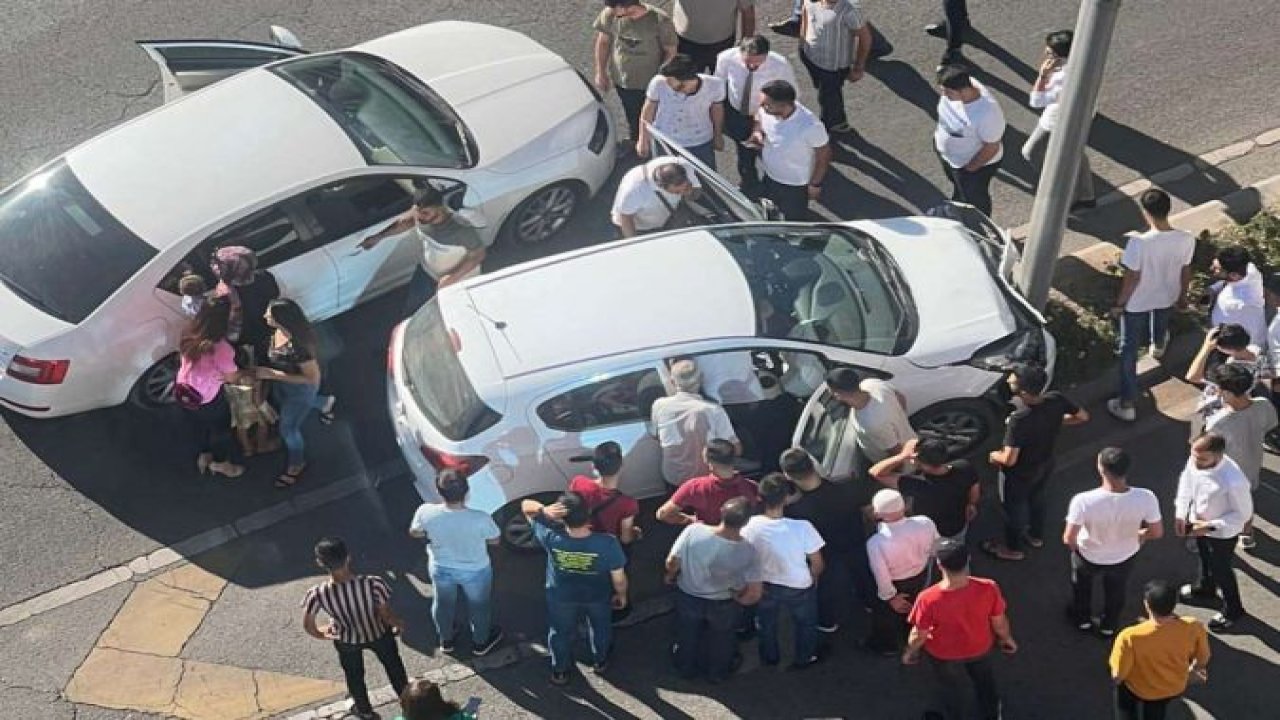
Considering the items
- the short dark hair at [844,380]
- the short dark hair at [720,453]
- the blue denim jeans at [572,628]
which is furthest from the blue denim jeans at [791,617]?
the short dark hair at [844,380]

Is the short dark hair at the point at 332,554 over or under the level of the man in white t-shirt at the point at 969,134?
under

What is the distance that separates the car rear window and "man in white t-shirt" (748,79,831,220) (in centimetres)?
298

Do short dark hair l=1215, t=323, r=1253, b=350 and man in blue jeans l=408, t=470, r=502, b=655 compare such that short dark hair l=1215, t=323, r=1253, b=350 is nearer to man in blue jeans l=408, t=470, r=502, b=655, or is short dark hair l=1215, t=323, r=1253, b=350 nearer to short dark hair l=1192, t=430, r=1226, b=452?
short dark hair l=1192, t=430, r=1226, b=452

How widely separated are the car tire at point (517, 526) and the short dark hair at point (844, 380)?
1.87 m

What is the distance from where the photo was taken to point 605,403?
388 inches

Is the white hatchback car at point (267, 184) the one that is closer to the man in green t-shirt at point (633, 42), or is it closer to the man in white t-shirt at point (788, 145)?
the man in green t-shirt at point (633, 42)

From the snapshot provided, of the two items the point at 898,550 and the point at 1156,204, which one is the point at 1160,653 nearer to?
the point at 898,550

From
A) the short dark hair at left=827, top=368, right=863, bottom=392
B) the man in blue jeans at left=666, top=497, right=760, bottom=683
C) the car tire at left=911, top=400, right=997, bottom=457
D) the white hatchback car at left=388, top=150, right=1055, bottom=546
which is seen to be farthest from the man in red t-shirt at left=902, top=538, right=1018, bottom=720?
the car tire at left=911, top=400, right=997, bottom=457

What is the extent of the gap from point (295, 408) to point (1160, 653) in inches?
223

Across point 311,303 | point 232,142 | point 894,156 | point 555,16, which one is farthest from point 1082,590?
point 555,16

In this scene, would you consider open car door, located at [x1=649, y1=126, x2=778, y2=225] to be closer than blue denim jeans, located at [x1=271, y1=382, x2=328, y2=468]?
No

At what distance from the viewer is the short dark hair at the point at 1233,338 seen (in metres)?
9.82

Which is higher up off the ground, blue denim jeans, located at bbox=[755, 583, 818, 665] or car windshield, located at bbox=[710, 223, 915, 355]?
car windshield, located at bbox=[710, 223, 915, 355]

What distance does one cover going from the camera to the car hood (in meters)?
10.2
